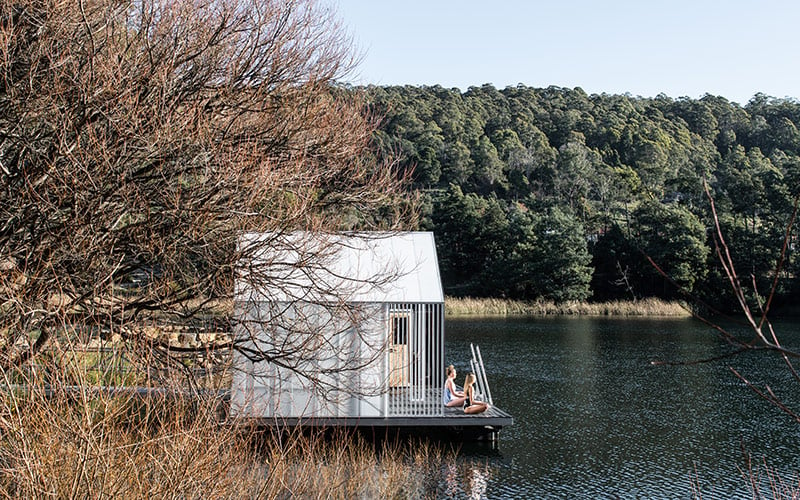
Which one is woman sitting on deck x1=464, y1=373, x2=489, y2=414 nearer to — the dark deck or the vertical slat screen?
the dark deck

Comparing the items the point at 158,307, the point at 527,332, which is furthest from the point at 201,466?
the point at 527,332

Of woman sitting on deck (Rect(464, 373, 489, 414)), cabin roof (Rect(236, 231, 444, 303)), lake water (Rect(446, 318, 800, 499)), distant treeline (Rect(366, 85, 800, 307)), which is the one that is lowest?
lake water (Rect(446, 318, 800, 499))

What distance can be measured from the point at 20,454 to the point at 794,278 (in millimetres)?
45169

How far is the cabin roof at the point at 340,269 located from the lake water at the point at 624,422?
2.75 metres

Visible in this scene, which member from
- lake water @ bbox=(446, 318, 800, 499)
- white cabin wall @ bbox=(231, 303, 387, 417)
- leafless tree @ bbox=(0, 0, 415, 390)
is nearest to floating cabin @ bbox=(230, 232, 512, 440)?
white cabin wall @ bbox=(231, 303, 387, 417)

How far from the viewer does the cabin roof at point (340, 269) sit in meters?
9.11

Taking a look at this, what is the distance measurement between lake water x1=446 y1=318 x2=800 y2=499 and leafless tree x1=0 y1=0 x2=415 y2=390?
180 inches

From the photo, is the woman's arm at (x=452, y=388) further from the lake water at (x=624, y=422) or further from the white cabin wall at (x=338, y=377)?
the white cabin wall at (x=338, y=377)

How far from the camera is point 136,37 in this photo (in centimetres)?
907

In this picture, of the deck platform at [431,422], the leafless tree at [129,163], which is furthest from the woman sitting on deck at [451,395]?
the leafless tree at [129,163]

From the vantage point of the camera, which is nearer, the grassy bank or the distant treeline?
the grassy bank

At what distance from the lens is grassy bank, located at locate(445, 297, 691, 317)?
42.3 metres

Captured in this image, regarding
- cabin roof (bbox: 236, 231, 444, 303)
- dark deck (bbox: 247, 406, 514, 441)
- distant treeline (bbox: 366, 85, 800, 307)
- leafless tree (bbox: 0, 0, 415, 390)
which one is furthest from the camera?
distant treeline (bbox: 366, 85, 800, 307)

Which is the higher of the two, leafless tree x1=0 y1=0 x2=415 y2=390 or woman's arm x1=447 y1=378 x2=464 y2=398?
leafless tree x1=0 y1=0 x2=415 y2=390
